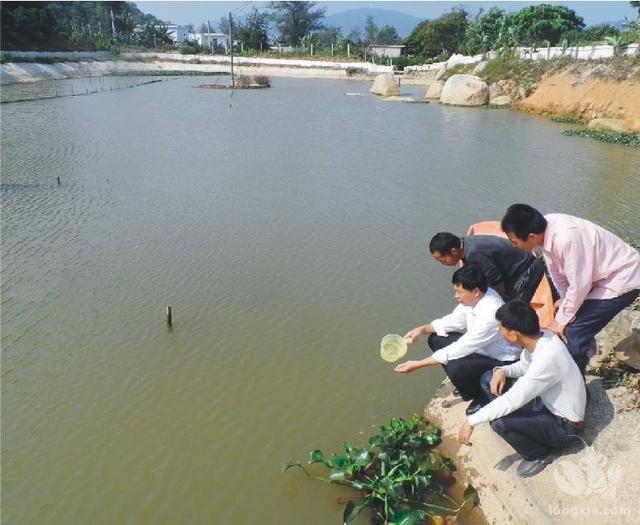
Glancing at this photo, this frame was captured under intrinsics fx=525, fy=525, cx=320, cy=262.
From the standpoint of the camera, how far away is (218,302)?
6.86 metres

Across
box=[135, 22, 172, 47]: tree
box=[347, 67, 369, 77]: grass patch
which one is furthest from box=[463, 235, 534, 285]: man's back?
box=[135, 22, 172, 47]: tree

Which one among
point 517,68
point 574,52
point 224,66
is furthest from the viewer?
point 224,66

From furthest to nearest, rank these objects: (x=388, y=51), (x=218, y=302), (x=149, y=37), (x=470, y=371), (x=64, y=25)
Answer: (x=149, y=37) < (x=388, y=51) < (x=64, y=25) < (x=218, y=302) < (x=470, y=371)

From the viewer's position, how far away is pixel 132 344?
5938 mm

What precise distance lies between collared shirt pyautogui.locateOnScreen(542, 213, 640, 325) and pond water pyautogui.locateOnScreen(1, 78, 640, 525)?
196cm

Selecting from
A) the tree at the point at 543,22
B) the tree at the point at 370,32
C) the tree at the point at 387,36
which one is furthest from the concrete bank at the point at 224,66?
the tree at the point at 370,32

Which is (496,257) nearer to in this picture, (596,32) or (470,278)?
(470,278)

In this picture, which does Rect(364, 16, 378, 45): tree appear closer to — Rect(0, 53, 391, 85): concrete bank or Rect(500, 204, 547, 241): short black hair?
Rect(0, 53, 391, 85): concrete bank

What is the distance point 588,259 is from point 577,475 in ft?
4.83

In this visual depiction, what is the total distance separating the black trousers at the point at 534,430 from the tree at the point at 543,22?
53.2 metres

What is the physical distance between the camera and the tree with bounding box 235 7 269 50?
80312 millimetres

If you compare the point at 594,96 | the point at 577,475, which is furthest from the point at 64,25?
the point at 577,475

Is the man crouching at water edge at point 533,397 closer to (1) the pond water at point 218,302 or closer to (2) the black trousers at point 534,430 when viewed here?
(2) the black trousers at point 534,430

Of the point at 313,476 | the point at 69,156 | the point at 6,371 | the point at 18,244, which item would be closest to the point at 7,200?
the point at 18,244
